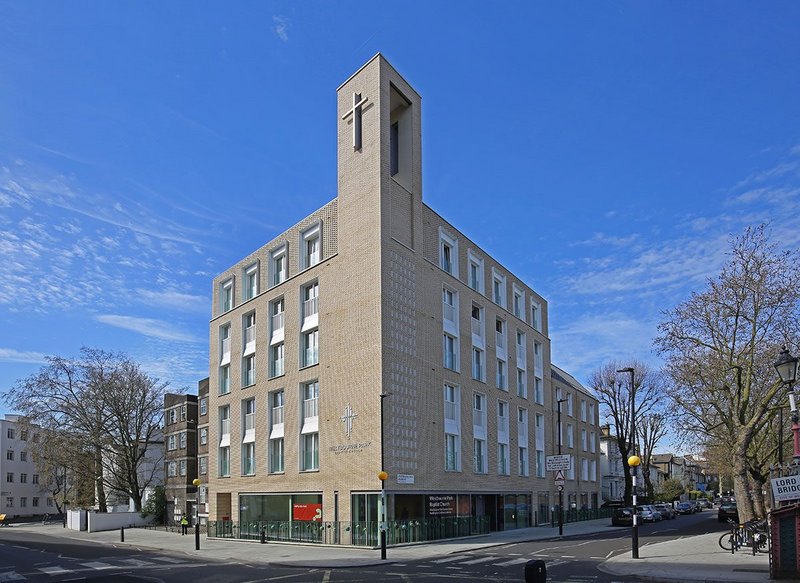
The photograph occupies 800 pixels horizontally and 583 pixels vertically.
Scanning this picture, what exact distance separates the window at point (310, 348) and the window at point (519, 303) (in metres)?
19.2

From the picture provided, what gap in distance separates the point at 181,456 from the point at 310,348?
92.7ft

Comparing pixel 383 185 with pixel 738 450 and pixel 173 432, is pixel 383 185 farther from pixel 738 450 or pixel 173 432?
pixel 173 432

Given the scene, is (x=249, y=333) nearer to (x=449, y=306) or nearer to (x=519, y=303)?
(x=449, y=306)

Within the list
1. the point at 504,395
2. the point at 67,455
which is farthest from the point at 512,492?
the point at 67,455

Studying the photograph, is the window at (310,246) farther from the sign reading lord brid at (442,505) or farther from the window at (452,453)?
the sign reading lord brid at (442,505)

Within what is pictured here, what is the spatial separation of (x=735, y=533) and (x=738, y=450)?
18.8 feet

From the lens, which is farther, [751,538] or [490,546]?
[490,546]

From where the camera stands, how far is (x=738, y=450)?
1188 inches

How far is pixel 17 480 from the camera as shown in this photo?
96938 mm

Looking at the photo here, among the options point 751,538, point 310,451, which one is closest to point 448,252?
point 310,451

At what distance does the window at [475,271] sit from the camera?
151 feet

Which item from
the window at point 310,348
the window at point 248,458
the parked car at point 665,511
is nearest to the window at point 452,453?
the window at point 310,348

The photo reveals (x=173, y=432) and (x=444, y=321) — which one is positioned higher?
(x=444, y=321)

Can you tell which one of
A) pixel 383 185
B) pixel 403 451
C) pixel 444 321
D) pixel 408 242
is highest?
pixel 383 185
